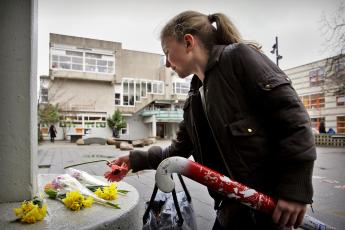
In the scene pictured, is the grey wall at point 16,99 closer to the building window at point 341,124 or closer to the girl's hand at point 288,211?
the girl's hand at point 288,211

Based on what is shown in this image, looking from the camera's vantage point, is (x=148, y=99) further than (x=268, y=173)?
Yes

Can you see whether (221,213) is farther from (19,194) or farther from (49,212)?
(19,194)

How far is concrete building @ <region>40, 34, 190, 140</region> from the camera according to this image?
34.7m

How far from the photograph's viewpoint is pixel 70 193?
190 centimetres

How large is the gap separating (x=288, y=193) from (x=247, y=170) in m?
0.19

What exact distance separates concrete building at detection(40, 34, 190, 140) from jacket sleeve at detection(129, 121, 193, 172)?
98.9 ft

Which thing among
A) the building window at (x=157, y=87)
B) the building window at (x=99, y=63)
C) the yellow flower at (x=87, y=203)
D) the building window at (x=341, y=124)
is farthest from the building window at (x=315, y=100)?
the yellow flower at (x=87, y=203)

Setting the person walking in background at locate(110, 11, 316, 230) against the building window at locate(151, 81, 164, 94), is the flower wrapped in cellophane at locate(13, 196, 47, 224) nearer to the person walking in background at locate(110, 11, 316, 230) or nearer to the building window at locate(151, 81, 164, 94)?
the person walking in background at locate(110, 11, 316, 230)

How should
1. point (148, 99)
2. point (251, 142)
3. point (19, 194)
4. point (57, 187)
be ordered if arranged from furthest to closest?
point (148, 99) → point (57, 187) → point (19, 194) → point (251, 142)

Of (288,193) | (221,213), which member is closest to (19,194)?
(221,213)

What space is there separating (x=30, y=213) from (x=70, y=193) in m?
0.30

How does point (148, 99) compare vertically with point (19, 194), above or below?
above

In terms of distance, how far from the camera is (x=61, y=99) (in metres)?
35.3

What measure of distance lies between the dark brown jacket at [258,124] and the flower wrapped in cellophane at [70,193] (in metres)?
0.93
